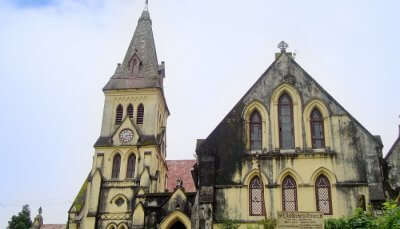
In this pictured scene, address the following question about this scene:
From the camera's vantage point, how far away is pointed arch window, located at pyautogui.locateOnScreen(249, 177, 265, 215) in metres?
21.4

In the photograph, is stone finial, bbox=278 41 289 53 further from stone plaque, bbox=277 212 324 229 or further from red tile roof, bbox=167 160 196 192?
red tile roof, bbox=167 160 196 192

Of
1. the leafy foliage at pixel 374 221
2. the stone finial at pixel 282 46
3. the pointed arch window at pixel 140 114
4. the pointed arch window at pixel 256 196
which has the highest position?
the pointed arch window at pixel 140 114

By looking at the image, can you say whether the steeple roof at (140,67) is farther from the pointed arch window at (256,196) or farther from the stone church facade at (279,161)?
the pointed arch window at (256,196)

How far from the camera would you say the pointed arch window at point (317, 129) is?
22.4 meters

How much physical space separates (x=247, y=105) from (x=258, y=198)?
476 centimetres

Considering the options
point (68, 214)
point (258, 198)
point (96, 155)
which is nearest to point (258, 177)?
point (258, 198)

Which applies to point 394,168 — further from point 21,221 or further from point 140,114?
point 21,221

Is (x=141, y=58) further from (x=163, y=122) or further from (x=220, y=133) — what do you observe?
(x=220, y=133)

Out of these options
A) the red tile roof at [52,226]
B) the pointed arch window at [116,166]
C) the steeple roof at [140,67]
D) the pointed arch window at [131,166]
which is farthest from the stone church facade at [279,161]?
the red tile roof at [52,226]

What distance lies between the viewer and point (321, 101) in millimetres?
23047

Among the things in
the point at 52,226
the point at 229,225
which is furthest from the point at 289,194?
the point at 52,226

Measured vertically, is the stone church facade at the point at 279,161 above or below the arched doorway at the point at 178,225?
above

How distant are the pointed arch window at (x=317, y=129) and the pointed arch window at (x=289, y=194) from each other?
2118mm

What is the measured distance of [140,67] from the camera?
45469 mm
